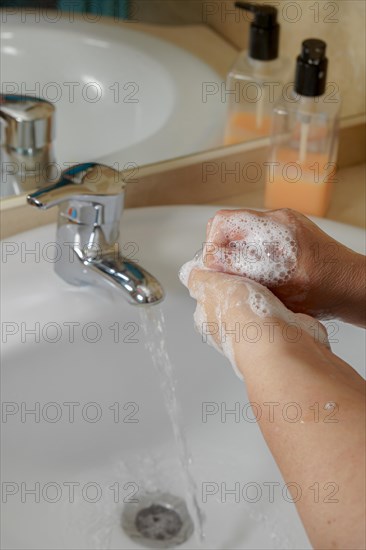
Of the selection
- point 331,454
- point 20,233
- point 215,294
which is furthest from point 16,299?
point 331,454

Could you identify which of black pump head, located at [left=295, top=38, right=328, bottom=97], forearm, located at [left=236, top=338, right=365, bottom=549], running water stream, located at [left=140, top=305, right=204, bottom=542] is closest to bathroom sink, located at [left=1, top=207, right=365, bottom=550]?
running water stream, located at [left=140, top=305, right=204, bottom=542]

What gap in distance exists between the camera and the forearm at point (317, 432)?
463mm

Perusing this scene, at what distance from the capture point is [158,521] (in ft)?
2.46

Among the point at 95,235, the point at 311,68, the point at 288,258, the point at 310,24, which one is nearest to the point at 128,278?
the point at 95,235

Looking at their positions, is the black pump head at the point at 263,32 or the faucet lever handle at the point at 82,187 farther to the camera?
the black pump head at the point at 263,32

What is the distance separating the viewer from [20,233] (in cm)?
78

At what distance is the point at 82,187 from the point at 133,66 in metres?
0.21

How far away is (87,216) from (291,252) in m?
0.19

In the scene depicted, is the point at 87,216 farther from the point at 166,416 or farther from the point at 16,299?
the point at 166,416

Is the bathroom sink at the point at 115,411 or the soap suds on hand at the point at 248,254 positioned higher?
the soap suds on hand at the point at 248,254

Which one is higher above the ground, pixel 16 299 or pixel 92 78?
pixel 92 78

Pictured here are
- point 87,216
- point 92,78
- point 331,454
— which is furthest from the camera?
point 92,78

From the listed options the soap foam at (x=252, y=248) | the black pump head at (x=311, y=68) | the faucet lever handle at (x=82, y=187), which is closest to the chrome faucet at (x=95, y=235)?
the faucet lever handle at (x=82, y=187)

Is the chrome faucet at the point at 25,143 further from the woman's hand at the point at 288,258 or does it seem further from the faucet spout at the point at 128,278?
the woman's hand at the point at 288,258
